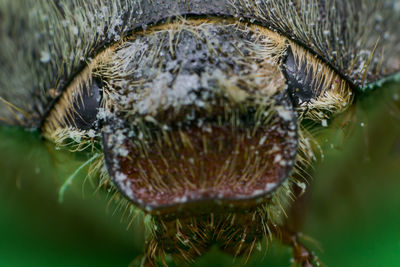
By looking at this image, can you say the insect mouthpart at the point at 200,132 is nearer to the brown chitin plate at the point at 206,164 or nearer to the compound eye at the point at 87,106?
the brown chitin plate at the point at 206,164

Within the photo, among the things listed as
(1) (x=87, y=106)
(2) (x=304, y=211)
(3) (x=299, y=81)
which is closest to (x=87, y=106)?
(1) (x=87, y=106)

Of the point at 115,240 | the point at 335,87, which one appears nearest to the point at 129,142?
the point at 335,87

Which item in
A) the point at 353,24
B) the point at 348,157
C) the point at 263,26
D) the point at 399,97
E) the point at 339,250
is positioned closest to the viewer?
the point at 263,26

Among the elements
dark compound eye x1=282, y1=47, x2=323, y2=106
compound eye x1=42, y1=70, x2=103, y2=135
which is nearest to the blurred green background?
compound eye x1=42, y1=70, x2=103, y2=135

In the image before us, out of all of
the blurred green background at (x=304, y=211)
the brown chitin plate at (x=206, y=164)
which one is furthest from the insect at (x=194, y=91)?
the blurred green background at (x=304, y=211)

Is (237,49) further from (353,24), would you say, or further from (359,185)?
(359,185)

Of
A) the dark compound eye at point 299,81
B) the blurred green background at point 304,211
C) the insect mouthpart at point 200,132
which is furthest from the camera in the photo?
the blurred green background at point 304,211

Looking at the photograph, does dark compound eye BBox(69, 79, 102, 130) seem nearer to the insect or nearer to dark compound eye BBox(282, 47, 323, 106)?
the insect
